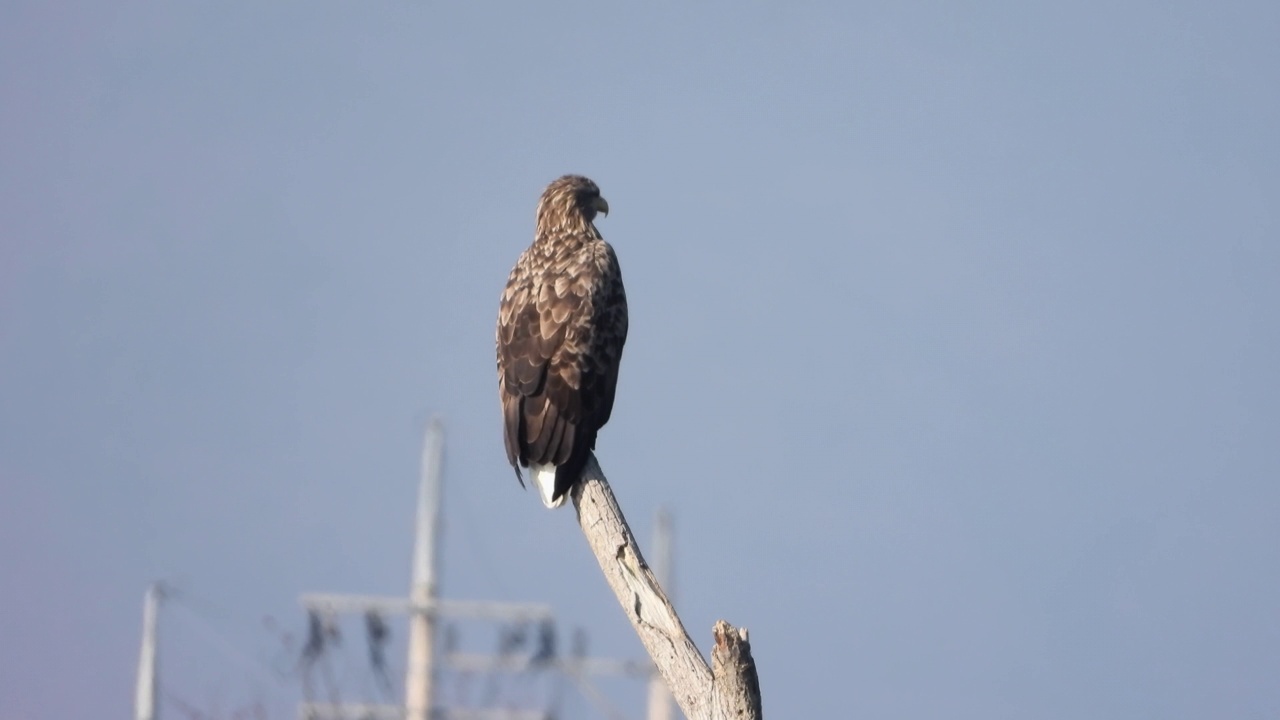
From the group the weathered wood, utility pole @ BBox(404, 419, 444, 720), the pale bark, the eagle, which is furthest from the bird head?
utility pole @ BBox(404, 419, 444, 720)

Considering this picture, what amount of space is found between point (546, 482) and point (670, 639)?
6.32 ft

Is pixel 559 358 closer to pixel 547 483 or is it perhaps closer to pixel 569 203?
pixel 547 483

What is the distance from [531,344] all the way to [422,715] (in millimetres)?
23088

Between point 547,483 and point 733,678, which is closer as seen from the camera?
point 733,678

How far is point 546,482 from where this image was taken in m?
10.5

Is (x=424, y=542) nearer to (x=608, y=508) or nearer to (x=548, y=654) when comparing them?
(x=548, y=654)

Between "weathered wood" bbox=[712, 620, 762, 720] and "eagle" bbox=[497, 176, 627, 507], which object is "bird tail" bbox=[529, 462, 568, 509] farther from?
"weathered wood" bbox=[712, 620, 762, 720]

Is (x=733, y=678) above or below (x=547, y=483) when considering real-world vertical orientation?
below

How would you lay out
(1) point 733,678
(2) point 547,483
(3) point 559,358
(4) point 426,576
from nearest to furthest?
(1) point 733,678 < (2) point 547,483 < (3) point 559,358 < (4) point 426,576

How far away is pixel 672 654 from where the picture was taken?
8.76m

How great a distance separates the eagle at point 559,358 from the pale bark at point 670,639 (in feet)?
3.13

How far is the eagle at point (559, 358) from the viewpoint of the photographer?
35.2ft

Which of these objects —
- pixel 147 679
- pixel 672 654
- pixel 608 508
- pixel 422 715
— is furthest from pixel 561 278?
pixel 422 715

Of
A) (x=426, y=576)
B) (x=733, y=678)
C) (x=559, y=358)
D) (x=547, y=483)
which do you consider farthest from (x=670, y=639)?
(x=426, y=576)
